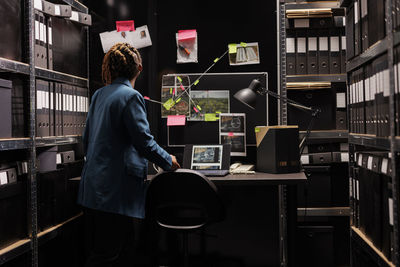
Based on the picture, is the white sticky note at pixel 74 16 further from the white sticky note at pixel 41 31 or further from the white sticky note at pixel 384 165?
the white sticky note at pixel 384 165

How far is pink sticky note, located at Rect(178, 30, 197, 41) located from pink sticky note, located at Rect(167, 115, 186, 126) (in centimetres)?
61

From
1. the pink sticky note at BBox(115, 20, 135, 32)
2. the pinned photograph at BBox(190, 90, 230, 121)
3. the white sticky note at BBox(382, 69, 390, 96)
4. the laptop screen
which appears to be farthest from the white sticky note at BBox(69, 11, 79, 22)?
the white sticky note at BBox(382, 69, 390, 96)

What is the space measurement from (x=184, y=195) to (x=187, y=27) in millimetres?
1553

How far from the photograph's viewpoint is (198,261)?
2891mm

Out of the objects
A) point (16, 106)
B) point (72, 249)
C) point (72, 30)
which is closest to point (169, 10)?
point (72, 30)

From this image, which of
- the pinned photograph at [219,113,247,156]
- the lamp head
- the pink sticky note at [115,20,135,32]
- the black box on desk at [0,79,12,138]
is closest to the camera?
the black box on desk at [0,79,12,138]

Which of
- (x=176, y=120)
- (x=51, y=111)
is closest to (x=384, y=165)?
(x=176, y=120)

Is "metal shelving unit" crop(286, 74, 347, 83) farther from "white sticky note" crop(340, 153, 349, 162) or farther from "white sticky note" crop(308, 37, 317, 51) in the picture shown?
"white sticky note" crop(340, 153, 349, 162)

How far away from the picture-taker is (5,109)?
76.7 inches

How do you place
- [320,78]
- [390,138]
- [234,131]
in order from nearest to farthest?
1. [390,138]
2. [320,78]
3. [234,131]

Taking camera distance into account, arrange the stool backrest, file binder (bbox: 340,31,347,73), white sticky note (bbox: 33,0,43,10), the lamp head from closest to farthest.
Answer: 1. the stool backrest
2. white sticky note (bbox: 33,0,43,10)
3. the lamp head
4. file binder (bbox: 340,31,347,73)

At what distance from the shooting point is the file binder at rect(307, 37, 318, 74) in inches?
104

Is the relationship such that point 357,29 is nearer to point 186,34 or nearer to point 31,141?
point 186,34

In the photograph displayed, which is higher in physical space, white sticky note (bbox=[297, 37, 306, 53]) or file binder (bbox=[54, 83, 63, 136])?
white sticky note (bbox=[297, 37, 306, 53])
